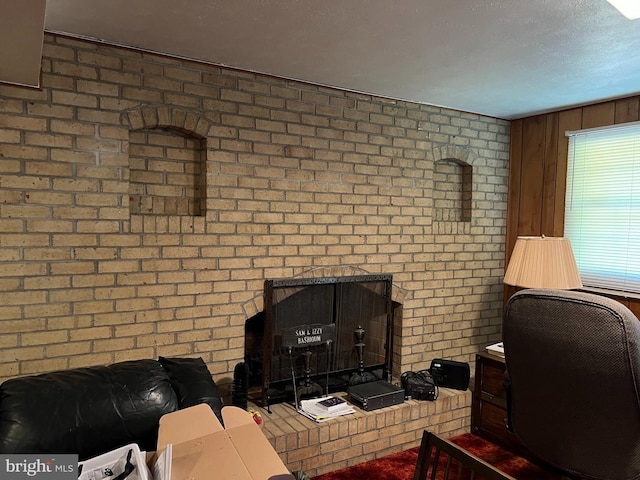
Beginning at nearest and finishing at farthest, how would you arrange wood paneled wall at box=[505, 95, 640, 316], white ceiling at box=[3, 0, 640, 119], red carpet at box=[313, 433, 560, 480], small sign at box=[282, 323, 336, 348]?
white ceiling at box=[3, 0, 640, 119]
red carpet at box=[313, 433, 560, 480]
small sign at box=[282, 323, 336, 348]
wood paneled wall at box=[505, 95, 640, 316]

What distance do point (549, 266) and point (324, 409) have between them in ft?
5.52

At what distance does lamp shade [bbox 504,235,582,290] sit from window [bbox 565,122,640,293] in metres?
0.82

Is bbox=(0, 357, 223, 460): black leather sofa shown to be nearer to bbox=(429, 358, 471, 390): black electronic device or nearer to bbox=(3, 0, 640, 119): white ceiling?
bbox=(3, 0, 640, 119): white ceiling

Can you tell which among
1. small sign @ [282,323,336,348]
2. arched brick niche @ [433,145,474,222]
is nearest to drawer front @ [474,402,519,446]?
small sign @ [282,323,336,348]

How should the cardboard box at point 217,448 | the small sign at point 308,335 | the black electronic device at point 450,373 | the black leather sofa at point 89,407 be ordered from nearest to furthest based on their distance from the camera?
A: 1. the cardboard box at point 217,448
2. the black leather sofa at point 89,407
3. the small sign at point 308,335
4. the black electronic device at point 450,373

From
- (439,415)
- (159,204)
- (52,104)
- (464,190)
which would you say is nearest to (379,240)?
(464,190)

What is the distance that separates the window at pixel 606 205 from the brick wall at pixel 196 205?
2.68 ft

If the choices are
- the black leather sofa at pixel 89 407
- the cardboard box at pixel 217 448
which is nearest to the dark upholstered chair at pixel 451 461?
the cardboard box at pixel 217 448

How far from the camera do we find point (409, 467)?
117 inches

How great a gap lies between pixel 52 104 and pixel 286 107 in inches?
53.6

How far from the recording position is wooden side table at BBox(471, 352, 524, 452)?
3.19 meters

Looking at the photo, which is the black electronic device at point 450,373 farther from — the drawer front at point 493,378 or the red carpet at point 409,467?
the red carpet at point 409,467

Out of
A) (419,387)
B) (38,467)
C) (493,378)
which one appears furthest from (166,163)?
(493,378)

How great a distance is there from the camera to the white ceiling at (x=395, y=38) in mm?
2016
